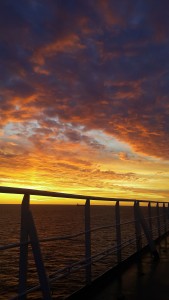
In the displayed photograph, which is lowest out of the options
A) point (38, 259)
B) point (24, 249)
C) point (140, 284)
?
point (140, 284)

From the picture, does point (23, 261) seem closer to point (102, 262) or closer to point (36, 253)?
point (36, 253)

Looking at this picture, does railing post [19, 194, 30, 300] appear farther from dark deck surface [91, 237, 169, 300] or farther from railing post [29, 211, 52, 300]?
dark deck surface [91, 237, 169, 300]

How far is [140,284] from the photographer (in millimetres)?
4457

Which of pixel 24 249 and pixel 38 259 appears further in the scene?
pixel 38 259

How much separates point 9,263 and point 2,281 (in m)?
5.99

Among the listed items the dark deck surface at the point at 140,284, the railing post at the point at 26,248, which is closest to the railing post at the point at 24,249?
the railing post at the point at 26,248

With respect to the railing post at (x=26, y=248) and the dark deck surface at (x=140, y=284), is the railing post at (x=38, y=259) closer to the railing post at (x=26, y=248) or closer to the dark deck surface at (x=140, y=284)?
the railing post at (x=26, y=248)

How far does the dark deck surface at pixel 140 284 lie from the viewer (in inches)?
152

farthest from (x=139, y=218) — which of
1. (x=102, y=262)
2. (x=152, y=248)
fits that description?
(x=102, y=262)

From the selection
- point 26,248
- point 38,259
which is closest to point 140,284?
point 38,259

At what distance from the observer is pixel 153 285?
4.38 metres

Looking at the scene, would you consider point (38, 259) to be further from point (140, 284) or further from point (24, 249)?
point (140, 284)

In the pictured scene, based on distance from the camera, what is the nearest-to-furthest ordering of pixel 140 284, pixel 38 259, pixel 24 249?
1. pixel 24 249
2. pixel 38 259
3. pixel 140 284

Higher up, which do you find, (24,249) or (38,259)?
(24,249)
